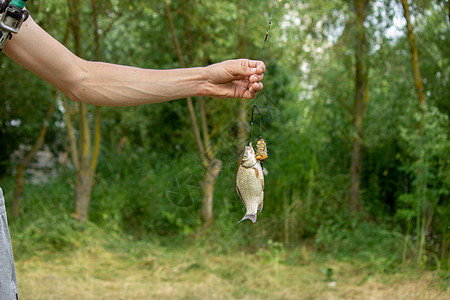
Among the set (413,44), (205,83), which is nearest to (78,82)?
(205,83)

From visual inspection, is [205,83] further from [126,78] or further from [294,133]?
[294,133]

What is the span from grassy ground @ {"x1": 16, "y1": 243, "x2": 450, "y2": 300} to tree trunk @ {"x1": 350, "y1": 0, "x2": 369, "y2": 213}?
138 cm

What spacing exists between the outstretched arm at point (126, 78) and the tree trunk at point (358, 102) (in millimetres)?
5391

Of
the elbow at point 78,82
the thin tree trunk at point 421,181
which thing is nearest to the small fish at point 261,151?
the elbow at point 78,82

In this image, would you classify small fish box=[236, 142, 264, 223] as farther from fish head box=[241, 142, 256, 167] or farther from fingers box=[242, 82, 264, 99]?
fingers box=[242, 82, 264, 99]

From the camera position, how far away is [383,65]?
266 inches

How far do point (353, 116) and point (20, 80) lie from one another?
18.3 feet

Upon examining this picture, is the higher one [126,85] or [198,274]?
[126,85]

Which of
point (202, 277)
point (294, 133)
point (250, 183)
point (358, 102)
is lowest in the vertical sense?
point (202, 277)

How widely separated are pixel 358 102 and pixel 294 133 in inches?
42.2

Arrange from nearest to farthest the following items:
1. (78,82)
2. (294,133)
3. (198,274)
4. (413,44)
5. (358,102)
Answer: (78,82) → (198,274) → (413,44) → (358,102) → (294,133)

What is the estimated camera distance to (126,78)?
1.48 m

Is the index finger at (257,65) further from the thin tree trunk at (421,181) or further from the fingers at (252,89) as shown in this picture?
the thin tree trunk at (421,181)

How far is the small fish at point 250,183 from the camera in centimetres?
146
